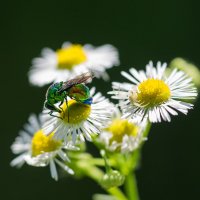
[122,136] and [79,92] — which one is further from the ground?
[79,92]

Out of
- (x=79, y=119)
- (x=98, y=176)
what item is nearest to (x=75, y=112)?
(x=79, y=119)

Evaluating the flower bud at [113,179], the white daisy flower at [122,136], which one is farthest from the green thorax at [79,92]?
the flower bud at [113,179]

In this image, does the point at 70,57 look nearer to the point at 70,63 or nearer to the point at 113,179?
the point at 70,63

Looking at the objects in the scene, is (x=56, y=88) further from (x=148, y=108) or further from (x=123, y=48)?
(x=123, y=48)

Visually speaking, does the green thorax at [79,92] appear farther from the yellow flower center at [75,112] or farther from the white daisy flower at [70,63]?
the white daisy flower at [70,63]

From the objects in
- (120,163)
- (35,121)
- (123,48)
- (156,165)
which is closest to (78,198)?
(156,165)

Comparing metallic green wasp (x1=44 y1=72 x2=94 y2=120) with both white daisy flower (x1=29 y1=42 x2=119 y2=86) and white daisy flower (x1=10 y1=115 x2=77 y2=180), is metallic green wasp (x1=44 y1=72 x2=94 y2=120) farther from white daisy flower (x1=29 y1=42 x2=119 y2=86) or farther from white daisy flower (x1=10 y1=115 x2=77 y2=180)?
white daisy flower (x1=29 y1=42 x2=119 y2=86)
